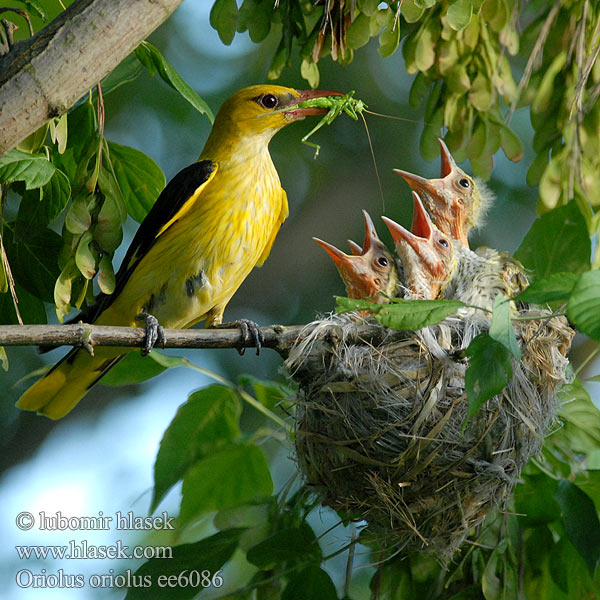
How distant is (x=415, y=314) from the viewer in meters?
1.65

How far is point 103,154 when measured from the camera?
7.15 ft

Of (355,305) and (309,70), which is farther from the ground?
(309,70)

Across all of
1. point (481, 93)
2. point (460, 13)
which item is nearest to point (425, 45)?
point (481, 93)

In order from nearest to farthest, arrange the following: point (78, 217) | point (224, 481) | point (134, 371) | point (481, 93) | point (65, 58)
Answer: point (65, 58), point (78, 217), point (224, 481), point (134, 371), point (481, 93)

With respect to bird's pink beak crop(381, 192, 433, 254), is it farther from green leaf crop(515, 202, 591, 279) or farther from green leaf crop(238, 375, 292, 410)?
green leaf crop(238, 375, 292, 410)

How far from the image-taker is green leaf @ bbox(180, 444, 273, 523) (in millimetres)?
2566

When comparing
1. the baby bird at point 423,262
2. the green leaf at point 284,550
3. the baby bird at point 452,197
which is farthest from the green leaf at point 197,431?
the baby bird at point 452,197

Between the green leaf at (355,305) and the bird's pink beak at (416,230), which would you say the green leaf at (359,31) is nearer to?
the green leaf at (355,305)

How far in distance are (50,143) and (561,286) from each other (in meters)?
1.51

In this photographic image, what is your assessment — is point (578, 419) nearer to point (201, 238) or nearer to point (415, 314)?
point (415, 314)

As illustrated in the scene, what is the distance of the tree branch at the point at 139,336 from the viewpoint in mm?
1895

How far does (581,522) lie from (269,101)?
1956mm

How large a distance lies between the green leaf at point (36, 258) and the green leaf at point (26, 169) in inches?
14.8

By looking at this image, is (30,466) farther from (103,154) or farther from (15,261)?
(103,154)
